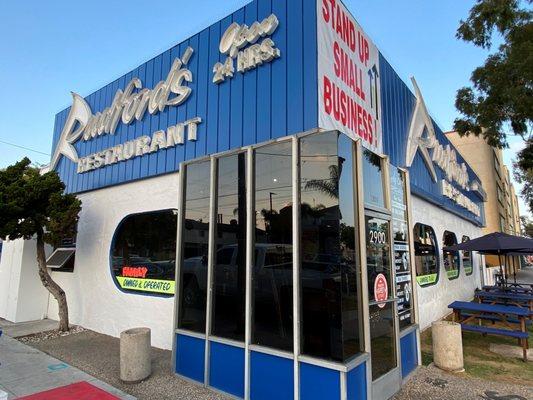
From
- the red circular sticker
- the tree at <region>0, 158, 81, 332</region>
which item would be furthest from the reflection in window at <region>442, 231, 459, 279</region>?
the tree at <region>0, 158, 81, 332</region>

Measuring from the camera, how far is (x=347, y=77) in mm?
6250

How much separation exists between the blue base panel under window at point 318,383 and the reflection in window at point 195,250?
5.83 feet

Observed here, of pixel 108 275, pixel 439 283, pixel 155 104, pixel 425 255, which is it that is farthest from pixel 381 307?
pixel 439 283

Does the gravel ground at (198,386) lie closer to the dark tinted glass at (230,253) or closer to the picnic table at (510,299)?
the dark tinted glass at (230,253)

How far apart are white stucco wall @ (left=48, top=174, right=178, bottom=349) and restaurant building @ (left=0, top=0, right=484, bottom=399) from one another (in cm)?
4

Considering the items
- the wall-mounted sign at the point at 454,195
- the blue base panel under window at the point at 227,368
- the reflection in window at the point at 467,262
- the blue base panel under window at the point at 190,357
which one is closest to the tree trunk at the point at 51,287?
the blue base panel under window at the point at 190,357

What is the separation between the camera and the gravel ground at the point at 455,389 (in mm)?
4859

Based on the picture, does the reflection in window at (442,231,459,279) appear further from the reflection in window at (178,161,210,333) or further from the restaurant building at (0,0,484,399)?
the reflection in window at (178,161,210,333)

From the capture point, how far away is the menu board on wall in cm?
560

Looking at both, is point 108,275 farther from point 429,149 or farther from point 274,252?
point 429,149

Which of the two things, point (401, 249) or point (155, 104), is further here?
point (155, 104)

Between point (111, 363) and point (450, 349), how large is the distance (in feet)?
18.4

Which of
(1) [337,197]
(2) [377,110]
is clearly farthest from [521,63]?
(1) [337,197]

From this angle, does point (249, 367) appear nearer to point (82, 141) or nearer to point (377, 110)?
point (377, 110)
